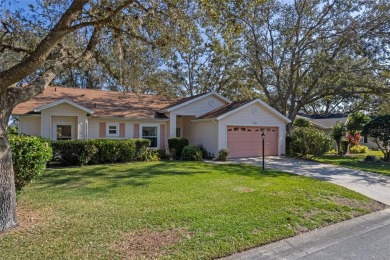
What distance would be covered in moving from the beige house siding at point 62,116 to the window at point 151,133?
3.65 m

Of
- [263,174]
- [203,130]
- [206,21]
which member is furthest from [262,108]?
[206,21]

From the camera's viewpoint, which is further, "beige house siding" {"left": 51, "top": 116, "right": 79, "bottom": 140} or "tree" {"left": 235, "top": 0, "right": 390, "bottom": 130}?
"tree" {"left": 235, "top": 0, "right": 390, "bottom": 130}

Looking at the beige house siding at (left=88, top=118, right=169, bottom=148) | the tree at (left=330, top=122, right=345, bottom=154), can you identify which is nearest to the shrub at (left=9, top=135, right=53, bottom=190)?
the beige house siding at (left=88, top=118, right=169, bottom=148)

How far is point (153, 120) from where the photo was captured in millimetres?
18438

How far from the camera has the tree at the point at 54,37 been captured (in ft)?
16.3

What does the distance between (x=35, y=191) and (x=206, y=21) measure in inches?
263

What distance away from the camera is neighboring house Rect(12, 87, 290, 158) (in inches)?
618

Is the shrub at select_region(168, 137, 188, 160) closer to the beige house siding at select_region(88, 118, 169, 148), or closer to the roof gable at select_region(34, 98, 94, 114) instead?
the beige house siding at select_region(88, 118, 169, 148)

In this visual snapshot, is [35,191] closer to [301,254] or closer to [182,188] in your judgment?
[182,188]

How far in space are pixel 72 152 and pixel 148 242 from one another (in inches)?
388

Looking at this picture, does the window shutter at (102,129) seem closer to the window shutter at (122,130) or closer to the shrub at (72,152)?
the window shutter at (122,130)

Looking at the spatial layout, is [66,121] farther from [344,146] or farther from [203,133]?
[344,146]

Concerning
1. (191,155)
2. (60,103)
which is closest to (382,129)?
(191,155)

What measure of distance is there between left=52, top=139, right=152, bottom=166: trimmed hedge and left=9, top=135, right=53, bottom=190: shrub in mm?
7135
